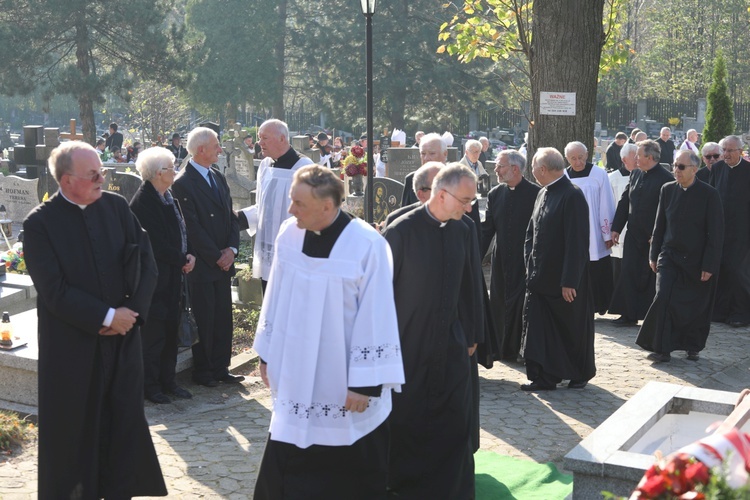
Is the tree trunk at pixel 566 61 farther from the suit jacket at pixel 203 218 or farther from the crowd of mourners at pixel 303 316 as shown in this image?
the suit jacket at pixel 203 218

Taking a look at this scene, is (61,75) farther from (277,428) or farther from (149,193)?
(277,428)

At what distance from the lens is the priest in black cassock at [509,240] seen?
8.38 meters

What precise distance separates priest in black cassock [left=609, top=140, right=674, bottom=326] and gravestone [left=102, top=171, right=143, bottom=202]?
7.70m

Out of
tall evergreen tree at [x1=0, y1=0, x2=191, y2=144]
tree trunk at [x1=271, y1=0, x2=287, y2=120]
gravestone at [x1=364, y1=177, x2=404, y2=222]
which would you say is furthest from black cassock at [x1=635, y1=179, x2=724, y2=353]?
tree trunk at [x1=271, y1=0, x2=287, y2=120]

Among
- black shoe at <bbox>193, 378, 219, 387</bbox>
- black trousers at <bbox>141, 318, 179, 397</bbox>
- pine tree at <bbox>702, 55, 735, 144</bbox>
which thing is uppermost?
pine tree at <bbox>702, 55, 735, 144</bbox>

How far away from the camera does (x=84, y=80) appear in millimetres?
36875

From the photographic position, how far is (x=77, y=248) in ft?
16.5

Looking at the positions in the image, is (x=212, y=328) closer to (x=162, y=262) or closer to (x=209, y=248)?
(x=209, y=248)

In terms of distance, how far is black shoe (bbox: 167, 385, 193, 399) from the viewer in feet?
24.6

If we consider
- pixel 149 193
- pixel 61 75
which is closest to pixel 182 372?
pixel 149 193

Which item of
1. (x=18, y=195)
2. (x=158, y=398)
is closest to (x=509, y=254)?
(x=158, y=398)

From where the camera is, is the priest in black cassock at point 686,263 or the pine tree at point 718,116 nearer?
the priest in black cassock at point 686,263

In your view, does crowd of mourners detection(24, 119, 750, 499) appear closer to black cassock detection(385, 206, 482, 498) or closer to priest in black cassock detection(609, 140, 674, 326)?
black cassock detection(385, 206, 482, 498)

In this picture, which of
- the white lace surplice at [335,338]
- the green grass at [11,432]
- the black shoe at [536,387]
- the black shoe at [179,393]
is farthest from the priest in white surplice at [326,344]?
the black shoe at [536,387]
